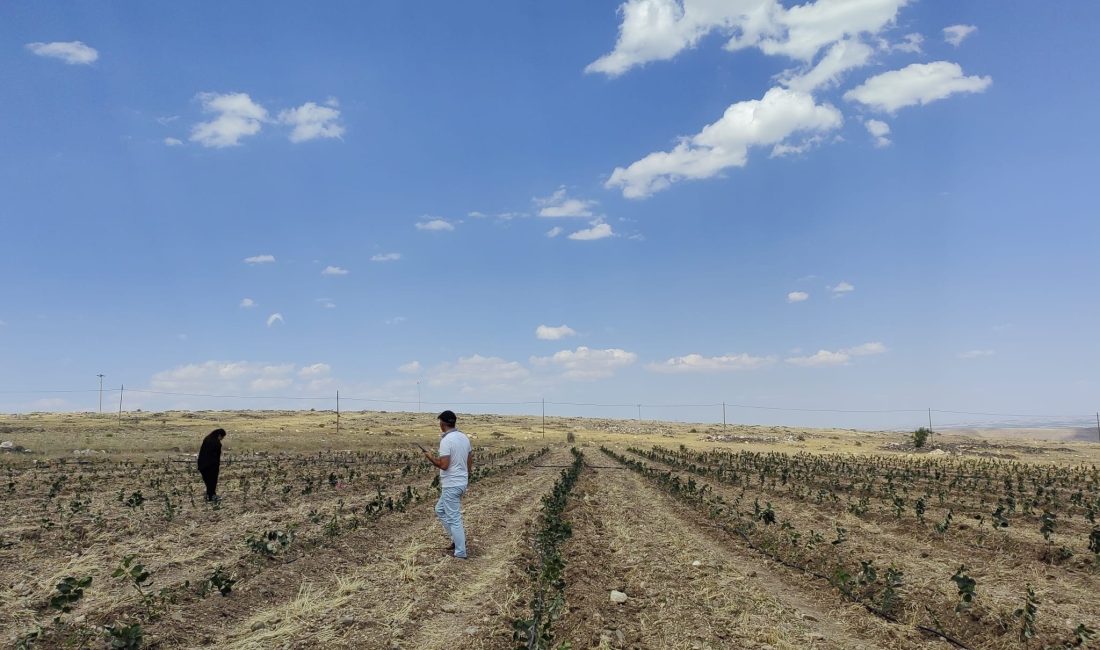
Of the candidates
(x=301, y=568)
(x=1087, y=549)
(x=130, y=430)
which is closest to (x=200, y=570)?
(x=301, y=568)

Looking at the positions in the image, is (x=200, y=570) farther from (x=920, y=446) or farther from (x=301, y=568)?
(x=920, y=446)

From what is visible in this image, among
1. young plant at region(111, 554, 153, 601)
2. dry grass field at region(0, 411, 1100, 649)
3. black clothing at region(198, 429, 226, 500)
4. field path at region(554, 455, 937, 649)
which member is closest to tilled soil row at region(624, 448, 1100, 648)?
dry grass field at region(0, 411, 1100, 649)

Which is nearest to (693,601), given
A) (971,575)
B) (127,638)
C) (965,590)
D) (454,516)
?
(965,590)

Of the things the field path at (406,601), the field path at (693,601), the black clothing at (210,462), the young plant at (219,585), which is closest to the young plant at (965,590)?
the field path at (693,601)

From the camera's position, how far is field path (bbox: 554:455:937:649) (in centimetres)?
711

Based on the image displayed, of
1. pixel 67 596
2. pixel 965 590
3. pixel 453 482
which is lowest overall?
pixel 965 590

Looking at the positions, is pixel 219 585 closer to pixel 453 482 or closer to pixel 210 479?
pixel 453 482

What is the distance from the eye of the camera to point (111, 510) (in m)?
15.2

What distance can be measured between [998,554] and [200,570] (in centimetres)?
1348

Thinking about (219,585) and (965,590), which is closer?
(965,590)

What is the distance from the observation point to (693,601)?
27.4 ft

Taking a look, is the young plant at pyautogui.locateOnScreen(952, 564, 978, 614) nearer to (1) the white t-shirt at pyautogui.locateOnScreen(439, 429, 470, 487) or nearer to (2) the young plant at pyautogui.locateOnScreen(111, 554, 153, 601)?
(1) the white t-shirt at pyautogui.locateOnScreen(439, 429, 470, 487)

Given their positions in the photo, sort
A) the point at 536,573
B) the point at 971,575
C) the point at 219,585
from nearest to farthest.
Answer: the point at 219,585, the point at 536,573, the point at 971,575

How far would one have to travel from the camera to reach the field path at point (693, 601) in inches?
280
